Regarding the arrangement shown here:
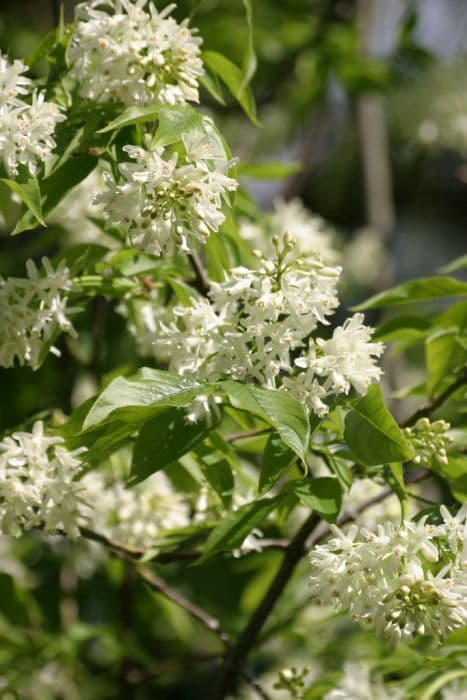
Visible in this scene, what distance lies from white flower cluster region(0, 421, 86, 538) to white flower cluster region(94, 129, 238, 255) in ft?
1.49

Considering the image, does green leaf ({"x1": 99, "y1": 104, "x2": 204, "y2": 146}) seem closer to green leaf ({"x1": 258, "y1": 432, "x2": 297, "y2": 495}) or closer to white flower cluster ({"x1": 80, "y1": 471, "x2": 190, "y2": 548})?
green leaf ({"x1": 258, "y1": 432, "x2": 297, "y2": 495})

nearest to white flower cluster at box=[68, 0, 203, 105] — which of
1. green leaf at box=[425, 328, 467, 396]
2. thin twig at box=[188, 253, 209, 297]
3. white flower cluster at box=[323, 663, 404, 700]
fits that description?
thin twig at box=[188, 253, 209, 297]

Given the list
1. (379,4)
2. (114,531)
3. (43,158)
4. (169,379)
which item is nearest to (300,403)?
(169,379)

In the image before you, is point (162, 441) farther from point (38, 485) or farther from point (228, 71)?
point (228, 71)

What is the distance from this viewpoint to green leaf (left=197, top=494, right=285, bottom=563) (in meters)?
1.75

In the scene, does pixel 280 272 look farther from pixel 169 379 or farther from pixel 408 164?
pixel 408 164

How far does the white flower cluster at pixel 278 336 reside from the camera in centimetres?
159

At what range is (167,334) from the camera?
5.72ft

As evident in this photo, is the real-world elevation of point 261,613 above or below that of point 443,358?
below

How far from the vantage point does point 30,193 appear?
1.64 metres

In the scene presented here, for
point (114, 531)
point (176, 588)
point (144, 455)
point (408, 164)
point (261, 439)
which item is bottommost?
point (176, 588)

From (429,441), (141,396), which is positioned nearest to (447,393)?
(429,441)

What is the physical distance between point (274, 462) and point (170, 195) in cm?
48

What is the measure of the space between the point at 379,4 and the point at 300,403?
4760 millimetres
